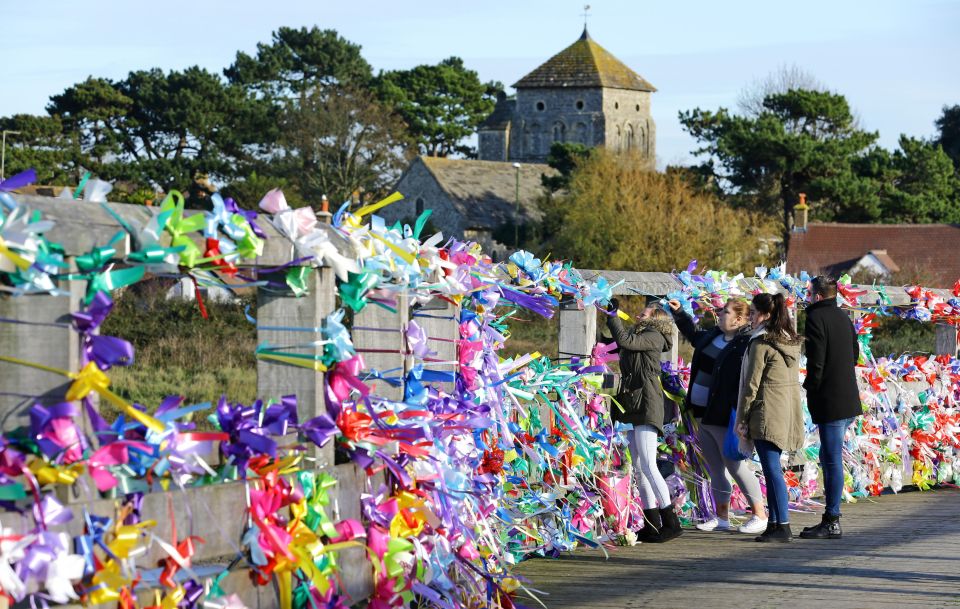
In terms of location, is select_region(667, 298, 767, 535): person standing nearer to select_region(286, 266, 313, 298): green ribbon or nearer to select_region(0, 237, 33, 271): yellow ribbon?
select_region(286, 266, 313, 298): green ribbon

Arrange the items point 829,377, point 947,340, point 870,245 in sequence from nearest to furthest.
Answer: point 829,377 → point 947,340 → point 870,245

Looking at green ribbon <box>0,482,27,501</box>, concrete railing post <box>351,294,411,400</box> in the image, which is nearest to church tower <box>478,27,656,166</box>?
concrete railing post <box>351,294,411,400</box>

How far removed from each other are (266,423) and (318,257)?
60 cm

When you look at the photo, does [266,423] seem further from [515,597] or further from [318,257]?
[515,597]

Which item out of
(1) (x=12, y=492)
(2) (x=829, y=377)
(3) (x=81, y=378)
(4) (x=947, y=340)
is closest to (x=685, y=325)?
(2) (x=829, y=377)

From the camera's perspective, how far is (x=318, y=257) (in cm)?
500

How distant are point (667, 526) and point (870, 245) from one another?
5303cm

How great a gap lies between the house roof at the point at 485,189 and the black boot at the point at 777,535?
75.4m

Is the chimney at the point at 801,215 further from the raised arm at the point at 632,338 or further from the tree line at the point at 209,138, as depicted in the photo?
the raised arm at the point at 632,338

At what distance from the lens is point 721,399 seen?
8797mm

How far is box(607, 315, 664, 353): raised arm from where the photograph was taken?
836 cm

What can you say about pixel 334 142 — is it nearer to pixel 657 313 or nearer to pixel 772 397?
pixel 657 313

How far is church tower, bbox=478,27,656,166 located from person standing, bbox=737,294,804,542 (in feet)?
361

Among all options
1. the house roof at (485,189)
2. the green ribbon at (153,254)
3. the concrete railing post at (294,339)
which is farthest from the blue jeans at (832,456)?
the house roof at (485,189)
